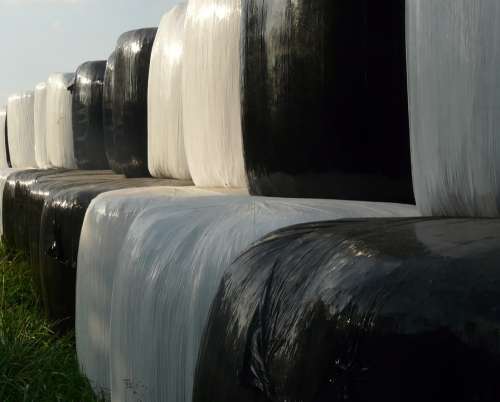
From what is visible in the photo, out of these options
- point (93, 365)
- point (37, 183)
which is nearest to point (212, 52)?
point (93, 365)

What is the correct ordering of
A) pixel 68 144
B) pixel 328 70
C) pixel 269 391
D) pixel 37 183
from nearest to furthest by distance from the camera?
1. pixel 269 391
2. pixel 328 70
3. pixel 37 183
4. pixel 68 144

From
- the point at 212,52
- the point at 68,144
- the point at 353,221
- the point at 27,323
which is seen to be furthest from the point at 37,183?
the point at 353,221

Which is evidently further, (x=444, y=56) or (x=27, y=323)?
(x=27, y=323)

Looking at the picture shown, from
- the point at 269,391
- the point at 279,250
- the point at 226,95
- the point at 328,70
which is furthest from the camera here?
the point at 226,95

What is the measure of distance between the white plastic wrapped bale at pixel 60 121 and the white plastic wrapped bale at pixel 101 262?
2209 millimetres

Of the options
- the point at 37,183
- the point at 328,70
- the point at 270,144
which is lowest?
the point at 37,183

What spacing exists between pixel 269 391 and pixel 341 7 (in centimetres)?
75

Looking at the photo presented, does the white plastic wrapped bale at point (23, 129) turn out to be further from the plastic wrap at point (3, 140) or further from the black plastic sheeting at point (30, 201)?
the black plastic sheeting at point (30, 201)

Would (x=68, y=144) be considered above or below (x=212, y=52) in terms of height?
below

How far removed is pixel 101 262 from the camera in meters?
1.75

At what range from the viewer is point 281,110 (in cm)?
140

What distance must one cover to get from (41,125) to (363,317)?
4389mm

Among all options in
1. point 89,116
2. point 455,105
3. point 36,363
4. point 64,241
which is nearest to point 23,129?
point 89,116

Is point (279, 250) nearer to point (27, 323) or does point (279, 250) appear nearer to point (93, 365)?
point (93, 365)
